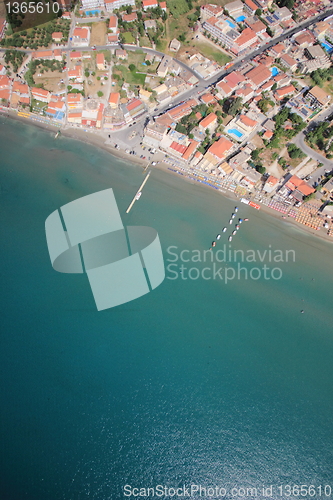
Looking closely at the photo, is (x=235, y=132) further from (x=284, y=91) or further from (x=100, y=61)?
(x=100, y=61)

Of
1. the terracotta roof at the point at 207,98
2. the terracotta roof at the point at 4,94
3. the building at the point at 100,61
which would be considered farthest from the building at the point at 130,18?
the terracotta roof at the point at 4,94

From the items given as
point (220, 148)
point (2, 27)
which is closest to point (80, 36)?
point (2, 27)

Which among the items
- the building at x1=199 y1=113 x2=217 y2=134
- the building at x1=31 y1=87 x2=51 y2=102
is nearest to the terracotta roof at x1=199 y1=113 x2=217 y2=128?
the building at x1=199 y1=113 x2=217 y2=134

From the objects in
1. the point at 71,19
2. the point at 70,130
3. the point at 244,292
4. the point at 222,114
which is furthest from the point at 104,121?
the point at 244,292

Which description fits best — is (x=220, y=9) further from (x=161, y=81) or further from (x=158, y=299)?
(x=158, y=299)

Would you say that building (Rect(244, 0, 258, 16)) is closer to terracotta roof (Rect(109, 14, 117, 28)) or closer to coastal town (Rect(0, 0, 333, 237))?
coastal town (Rect(0, 0, 333, 237))

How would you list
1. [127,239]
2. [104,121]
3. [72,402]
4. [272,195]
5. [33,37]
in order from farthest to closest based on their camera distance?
[33,37] → [104,121] → [272,195] → [127,239] → [72,402]
